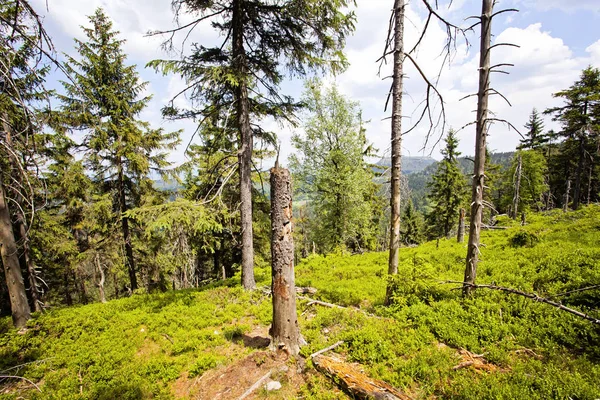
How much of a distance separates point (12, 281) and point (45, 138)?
6273mm

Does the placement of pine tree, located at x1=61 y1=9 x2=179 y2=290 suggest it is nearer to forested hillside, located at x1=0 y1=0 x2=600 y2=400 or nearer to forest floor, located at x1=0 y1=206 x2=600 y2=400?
forested hillside, located at x1=0 y1=0 x2=600 y2=400

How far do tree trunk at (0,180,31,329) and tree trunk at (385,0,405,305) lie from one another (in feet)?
36.1

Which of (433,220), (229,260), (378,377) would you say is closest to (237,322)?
(378,377)

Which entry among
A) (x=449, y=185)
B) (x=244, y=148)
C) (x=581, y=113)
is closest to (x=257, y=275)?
(x=244, y=148)

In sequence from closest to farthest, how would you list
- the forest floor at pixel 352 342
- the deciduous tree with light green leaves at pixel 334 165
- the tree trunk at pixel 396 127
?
the forest floor at pixel 352 342 → the tree trunk at pixel 396 127 → the deciduous tree with light green leaves at pixel 334 165

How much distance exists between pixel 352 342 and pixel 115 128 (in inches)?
571

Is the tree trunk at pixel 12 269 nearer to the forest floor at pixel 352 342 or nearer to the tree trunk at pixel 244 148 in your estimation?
the forest floor at pixel 352 342

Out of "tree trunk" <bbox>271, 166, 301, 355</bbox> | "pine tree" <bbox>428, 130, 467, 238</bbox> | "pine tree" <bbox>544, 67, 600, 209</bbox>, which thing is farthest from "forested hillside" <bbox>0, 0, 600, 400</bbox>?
"pine tree" <bbox>544, 67, 600, 209</bbox>

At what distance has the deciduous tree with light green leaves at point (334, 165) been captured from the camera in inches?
687

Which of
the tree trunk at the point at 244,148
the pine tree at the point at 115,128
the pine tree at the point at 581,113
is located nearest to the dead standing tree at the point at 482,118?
the tree trunk at the point at 244,148

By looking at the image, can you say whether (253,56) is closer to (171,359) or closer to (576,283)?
(171,359)

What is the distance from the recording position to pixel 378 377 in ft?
15.5

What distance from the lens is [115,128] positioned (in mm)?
13047

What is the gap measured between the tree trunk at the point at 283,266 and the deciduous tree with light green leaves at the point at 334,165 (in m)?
A: 11.5
